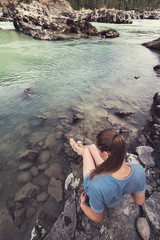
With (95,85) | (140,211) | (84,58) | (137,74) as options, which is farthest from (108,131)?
(84,58)

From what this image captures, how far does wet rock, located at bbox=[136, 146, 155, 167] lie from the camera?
10.4ft

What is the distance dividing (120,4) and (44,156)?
151974 mm

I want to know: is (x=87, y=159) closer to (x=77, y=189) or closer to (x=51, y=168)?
(x=77, y=189)

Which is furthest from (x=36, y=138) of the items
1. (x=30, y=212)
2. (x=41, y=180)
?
(x=30, y=212)

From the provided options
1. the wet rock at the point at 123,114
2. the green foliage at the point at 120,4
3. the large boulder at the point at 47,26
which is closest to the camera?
the wet rock at the point at 123,114

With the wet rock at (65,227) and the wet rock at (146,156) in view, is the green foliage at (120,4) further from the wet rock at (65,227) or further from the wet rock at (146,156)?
the wet rock at (65,227)

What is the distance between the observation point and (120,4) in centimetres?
11181

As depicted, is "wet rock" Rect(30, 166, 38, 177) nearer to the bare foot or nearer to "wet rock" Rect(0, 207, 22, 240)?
"wet rock" Rect(0, 207, 22, 240)

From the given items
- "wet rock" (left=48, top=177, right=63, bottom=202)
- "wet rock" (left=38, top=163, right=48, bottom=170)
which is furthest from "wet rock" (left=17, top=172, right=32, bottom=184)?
"wet rock" (left=48, top=177, right=63, bottom=202)

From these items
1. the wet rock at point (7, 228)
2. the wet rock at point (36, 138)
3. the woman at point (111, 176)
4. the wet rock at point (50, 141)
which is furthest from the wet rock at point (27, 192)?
the woman at point (111, 176)

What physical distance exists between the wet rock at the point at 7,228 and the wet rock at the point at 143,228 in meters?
2.19

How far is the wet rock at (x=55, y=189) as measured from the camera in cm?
303

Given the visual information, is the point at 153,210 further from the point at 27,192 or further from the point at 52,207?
the point at 27,192

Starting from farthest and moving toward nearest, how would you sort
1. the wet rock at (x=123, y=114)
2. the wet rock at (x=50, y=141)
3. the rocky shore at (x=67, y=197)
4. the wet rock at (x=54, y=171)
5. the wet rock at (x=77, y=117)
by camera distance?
the wet rock at (x=123, y=114), the wet rock at (x=77, y=117), the wet rock at (x=50, y=141), the wet rock at (x=54, y=171), the rocky shore at (x=67, y=197)
